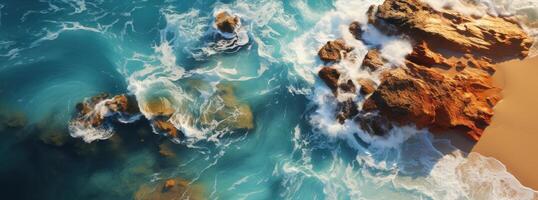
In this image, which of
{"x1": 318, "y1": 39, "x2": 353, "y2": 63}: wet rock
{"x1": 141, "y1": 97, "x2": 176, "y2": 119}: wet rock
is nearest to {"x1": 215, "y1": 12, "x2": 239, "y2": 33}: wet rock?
{"x1": 318, "y1": 39, "x2": 353, "y2": 63}: wet rock

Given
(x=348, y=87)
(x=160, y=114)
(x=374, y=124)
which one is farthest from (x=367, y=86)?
(x=160, y=114)

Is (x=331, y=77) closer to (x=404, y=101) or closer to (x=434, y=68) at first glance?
(x=404, y=101)

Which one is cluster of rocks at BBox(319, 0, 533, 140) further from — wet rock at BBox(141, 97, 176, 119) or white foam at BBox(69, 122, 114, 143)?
white foam at BBox(69, 122, 114, 143)

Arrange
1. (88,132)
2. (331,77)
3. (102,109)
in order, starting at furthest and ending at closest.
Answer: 1. (331,77)
2. (102,109)
3. (88,132)

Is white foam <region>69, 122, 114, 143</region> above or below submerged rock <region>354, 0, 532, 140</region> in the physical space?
below

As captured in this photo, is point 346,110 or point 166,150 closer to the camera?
point 166,150

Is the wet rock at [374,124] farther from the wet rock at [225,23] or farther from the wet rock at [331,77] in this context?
the wet rock at [225,23]
